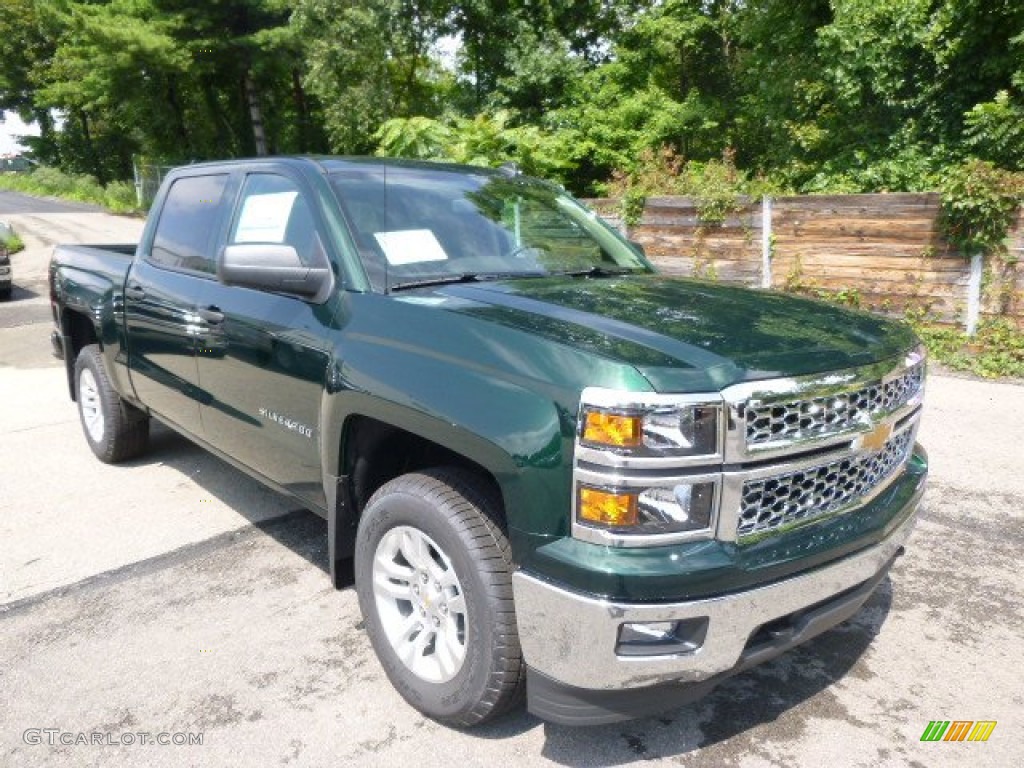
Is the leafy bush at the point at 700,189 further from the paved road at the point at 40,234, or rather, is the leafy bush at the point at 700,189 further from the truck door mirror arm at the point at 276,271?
the paved road at the point at 40,234

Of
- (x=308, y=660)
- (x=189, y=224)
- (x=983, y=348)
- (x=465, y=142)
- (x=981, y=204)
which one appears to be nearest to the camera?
(x=308, y=660)

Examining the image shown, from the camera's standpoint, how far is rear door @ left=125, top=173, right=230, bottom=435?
378 centimetres

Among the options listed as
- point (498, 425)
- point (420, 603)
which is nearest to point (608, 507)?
point (498, 425)

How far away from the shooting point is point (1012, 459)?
16.7 feet

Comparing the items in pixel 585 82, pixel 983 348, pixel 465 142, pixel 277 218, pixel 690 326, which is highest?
pixel 585 82

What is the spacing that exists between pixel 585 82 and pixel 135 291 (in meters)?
18.0

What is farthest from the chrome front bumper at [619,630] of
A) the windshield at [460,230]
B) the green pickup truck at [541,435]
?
the windshield at [460,230]

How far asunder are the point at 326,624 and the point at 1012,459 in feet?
14.7

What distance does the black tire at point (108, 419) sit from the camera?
496 centimetres

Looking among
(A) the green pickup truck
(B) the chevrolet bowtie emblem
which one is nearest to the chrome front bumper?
(A) the green pickup truck

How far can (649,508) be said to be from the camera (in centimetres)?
200

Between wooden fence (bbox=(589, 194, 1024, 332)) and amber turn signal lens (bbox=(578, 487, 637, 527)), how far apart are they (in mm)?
5558

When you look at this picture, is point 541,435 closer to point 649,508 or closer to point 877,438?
point 649,508

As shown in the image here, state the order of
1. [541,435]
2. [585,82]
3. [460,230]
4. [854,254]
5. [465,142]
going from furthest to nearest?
[585,82], [465,142], [854,254], [460,230], [541,435]
